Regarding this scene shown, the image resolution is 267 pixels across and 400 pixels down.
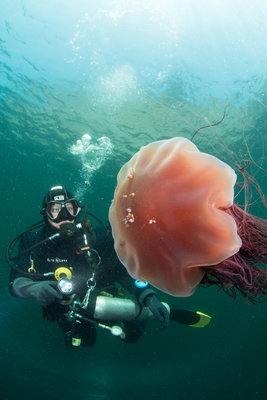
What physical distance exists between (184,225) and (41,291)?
3174mm

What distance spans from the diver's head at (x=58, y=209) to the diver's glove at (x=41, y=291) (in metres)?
1.29

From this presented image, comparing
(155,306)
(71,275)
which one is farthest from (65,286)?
(155,306)

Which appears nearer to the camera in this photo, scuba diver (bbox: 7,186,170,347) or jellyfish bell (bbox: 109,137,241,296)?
jellyfish bell (bbox: 109,137,241,296)

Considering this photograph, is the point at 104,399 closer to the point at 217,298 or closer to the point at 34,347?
the point at 34,347

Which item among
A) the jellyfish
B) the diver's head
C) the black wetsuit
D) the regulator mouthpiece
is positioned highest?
the jellyfish

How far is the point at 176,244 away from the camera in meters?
2.06

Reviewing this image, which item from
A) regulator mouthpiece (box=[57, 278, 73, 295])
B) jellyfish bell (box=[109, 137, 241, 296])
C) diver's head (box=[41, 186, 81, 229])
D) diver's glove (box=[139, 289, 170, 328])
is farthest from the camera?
diver's head (box=[41, 186, 81, 229])

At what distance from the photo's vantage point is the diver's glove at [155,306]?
4426 mm

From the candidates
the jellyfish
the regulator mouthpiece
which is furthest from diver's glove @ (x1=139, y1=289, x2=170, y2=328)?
the jellyfish

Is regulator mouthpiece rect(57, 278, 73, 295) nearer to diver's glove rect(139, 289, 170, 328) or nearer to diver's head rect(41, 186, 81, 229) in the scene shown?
diver's head rect(41, 186, 81, 229)

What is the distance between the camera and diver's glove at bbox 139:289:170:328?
14.5 feet

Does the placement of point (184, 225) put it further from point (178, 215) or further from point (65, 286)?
point (65, 286)

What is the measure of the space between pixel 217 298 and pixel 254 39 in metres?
31.0

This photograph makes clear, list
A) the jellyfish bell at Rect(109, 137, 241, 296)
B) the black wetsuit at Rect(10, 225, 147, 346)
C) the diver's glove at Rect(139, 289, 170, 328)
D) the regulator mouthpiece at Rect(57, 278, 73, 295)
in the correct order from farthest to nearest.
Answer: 1. the black wetsuit at Rect(10, 225, 147, 346)
2. the diver's glove at Rect(139, 289, 170, 328)
3. the regulator mouthpiece at Rect(57, 278, 73, 295)
4. the jellyfish bell at Rect(109, 137, 241, 296)
